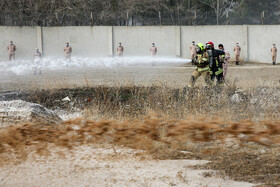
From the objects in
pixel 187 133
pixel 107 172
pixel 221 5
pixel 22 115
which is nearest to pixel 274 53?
pixel 221 5

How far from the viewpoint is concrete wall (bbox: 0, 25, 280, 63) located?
2856cm

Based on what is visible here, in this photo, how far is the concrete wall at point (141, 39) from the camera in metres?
28.6

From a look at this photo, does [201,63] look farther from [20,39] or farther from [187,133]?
[20,39]

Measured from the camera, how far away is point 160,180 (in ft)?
16.0

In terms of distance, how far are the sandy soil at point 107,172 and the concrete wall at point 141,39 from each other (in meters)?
23.1

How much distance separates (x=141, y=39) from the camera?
28703 mm

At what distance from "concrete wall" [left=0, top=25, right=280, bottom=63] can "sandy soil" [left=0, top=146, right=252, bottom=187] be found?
23060 mm

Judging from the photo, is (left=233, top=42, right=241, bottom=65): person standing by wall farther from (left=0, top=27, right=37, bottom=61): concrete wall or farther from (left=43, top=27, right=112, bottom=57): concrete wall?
(left=0, top=27, right=37, bottom=61): concrete wall

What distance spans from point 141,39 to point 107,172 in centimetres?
2397

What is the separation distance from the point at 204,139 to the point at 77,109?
5.87 m

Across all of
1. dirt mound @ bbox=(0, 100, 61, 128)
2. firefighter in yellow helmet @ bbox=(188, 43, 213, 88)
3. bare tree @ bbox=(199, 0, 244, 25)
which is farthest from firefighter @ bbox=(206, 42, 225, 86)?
bare tree @ bbox=(199, 0, 244, 25)

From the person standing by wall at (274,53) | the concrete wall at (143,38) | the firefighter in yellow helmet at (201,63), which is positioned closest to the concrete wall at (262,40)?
the person standing by wall at (274,53)

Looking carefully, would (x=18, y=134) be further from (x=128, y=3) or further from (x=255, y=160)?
(x=128, y=3)

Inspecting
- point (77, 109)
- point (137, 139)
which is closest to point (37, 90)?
point (77, 109)
